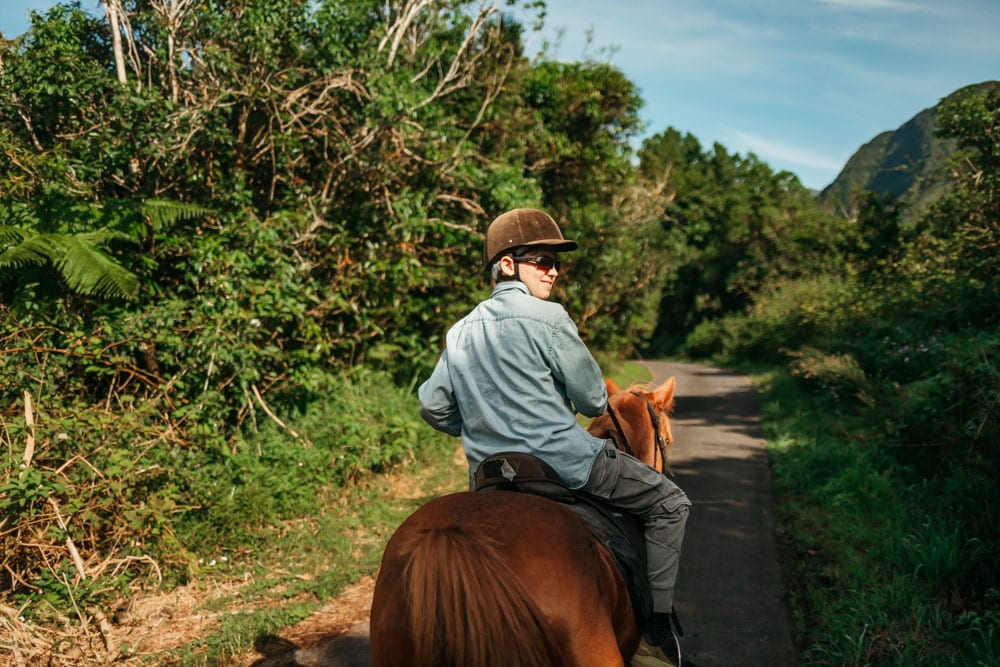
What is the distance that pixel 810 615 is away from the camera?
4.58 meters

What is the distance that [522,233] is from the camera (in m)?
2.83

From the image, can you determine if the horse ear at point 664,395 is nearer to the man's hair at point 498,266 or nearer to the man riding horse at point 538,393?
the man riding horse at point 538,393

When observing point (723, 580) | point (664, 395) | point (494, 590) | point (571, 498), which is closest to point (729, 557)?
point (723, 580)

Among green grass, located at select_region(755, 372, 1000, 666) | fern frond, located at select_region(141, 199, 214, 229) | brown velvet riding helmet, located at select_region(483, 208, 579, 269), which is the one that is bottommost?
green grass, located at select_region(755, 372, 1000, 666)

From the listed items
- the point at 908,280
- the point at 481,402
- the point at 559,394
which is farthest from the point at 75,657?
the point at 908,280

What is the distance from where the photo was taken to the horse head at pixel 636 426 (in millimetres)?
3303

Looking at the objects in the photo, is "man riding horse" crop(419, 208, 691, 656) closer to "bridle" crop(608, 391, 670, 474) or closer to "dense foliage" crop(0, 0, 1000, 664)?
"bridle" crop(608, 391, 670, 474)

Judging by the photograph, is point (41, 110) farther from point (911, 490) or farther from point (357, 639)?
point (911, 490)

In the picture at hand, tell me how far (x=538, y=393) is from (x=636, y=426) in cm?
109

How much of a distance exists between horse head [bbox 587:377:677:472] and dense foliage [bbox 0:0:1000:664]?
8.53ft

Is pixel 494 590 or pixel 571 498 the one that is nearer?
pixel 494 590

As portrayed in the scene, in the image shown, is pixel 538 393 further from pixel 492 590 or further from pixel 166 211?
pixel 166 211

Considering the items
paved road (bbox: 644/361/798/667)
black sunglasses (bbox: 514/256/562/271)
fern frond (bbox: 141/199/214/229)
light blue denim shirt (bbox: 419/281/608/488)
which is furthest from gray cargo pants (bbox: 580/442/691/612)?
fern frond (bbox: 141/199/214/229)

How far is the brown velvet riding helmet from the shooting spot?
2.82m
